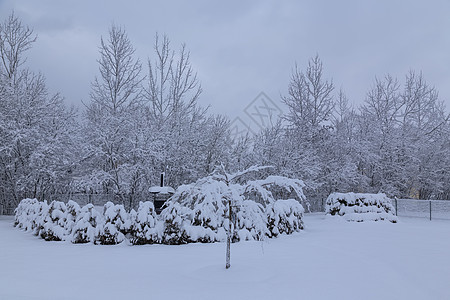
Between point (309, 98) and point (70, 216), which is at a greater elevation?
point (309, 98)

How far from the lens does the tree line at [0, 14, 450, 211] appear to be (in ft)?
50.6

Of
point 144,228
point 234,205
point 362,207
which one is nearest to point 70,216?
point 144,228

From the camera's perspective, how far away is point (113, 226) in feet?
27.4

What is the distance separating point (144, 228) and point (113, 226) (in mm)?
834

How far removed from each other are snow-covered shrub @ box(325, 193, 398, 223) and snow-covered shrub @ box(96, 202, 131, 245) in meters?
10.1

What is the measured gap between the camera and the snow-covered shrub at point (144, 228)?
8250mm

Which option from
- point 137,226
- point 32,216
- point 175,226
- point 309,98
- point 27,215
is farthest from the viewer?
point 309,98

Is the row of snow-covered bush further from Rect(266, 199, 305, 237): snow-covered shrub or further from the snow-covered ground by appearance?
Rect(266, 199, 305, 237): snow-covered shrub

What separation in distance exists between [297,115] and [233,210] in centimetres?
1790

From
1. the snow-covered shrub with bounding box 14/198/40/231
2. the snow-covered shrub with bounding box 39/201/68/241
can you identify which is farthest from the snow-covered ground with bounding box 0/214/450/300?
the snow-covered shrub with bounding box 14/198/40/231

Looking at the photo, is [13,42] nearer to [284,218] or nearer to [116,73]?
[116,73]

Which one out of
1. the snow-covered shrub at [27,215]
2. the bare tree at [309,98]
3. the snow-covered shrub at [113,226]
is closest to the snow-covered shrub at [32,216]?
the snow-covered shrub at [27,215]

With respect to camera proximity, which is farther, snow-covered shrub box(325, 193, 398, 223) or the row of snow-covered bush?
snow-covered shrub box(325, 193, 398, 223)

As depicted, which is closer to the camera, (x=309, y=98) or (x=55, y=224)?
(x=55, y=224)
